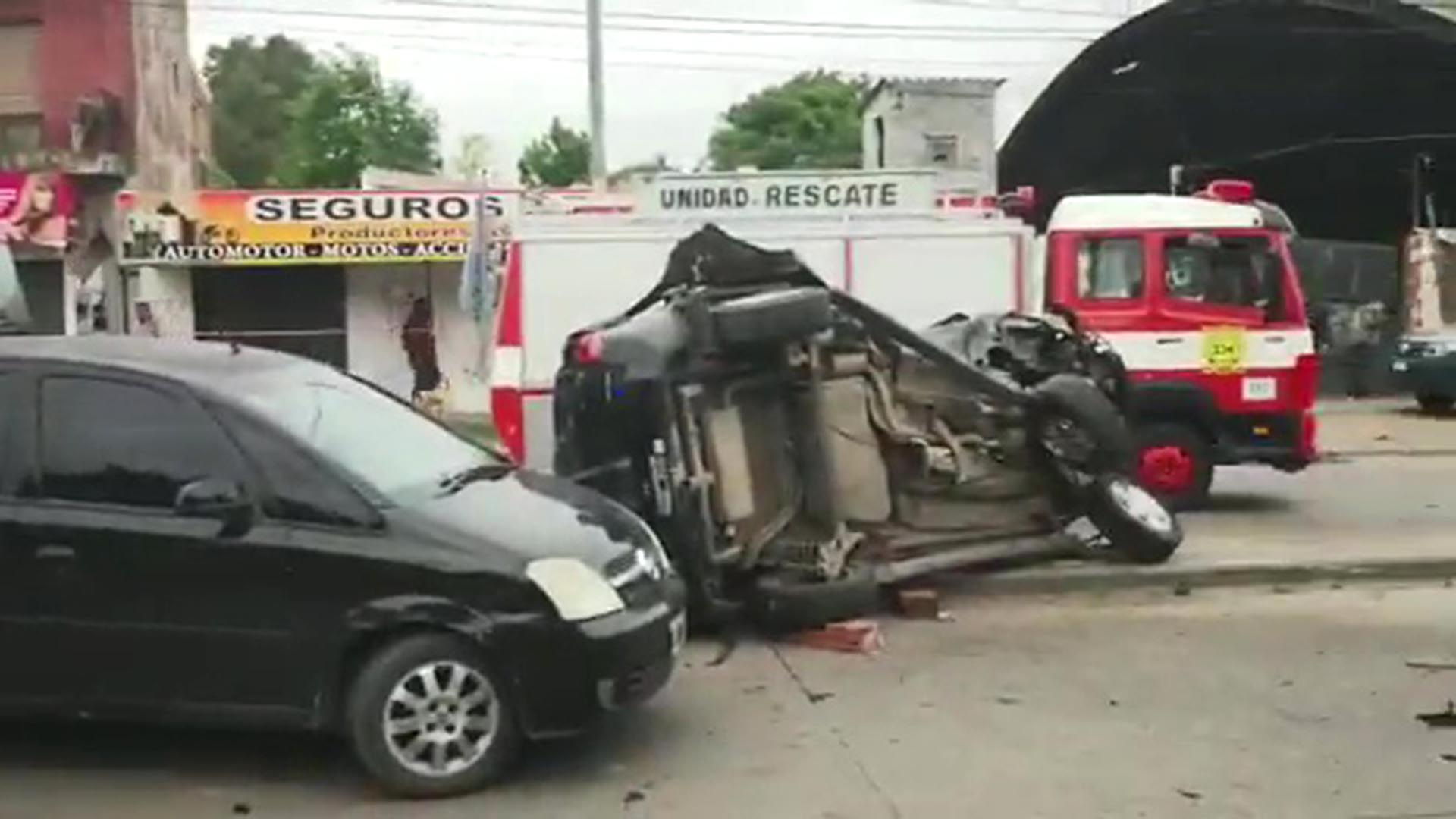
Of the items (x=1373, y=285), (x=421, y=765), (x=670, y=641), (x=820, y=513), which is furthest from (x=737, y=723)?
(x=1373, y=285)

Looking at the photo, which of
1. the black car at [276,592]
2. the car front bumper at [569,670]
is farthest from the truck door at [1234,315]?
the car front bumper at [569,670]

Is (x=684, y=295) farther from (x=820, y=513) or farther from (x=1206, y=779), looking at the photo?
(x=1206, y=779)

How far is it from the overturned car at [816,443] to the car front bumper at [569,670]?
2140mm

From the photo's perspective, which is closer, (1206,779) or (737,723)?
(1206,779)

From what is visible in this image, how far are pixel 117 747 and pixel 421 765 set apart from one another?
148 cm

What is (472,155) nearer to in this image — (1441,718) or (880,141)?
(880,141)

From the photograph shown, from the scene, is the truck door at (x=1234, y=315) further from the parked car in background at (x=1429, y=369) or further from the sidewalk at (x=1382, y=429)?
the parked car in background at (x=1429, y=369)

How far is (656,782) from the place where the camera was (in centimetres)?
648

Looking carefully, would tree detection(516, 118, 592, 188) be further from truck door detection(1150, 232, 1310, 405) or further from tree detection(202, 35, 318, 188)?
truck door detection(1150, 232, 1310, 405)

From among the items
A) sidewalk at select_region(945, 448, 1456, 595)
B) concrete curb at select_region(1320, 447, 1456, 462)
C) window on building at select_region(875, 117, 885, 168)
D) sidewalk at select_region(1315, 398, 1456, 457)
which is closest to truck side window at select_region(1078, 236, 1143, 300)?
sidewalk at select_region(945, 448, 1456, 595)

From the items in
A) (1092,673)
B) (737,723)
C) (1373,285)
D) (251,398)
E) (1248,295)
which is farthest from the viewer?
(1373,285)

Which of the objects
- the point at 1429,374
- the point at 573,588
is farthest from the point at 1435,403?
the point at 573,588

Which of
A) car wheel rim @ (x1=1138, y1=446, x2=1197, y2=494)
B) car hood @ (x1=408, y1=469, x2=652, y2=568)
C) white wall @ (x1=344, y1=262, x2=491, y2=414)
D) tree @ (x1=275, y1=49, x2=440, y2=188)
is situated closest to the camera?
car hood @ (x1=408, y1=469, x2=652, y2=568)

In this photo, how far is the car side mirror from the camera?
6.40 metres
